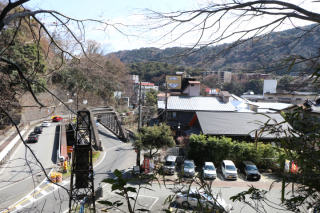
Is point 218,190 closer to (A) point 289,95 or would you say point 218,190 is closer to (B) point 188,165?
(B) point 188,165

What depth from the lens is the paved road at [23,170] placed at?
11.0 m

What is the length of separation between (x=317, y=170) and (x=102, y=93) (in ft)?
127

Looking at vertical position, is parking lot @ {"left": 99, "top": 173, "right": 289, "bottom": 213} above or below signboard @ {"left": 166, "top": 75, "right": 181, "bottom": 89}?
below

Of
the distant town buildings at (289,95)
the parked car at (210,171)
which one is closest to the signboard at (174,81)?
the parked car at (210,171)

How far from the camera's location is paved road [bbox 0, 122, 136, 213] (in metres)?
10.2

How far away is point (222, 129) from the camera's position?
19000mm

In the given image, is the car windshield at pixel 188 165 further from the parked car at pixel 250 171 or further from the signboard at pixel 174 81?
the signboard at pixel 174 81

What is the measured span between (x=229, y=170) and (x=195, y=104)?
13188 millimetres

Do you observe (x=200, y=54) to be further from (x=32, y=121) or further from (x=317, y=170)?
(x=32, y=121)

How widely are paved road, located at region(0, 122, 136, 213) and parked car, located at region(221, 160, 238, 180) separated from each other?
6.61m

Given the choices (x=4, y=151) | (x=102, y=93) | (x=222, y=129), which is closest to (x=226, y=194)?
(x=222, y=129)

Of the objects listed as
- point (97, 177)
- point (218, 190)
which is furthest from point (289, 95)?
point (97, 177)

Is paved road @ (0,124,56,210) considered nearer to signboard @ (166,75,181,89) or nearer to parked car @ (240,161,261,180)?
parked car @ (240,161,261,180)

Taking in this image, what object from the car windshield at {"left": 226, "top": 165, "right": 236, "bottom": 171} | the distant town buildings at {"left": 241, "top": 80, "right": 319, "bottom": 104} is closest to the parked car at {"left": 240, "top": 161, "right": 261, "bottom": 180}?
the car windshield at {"left": 226, "top": 165, "right": 236, "bottom": 171}
